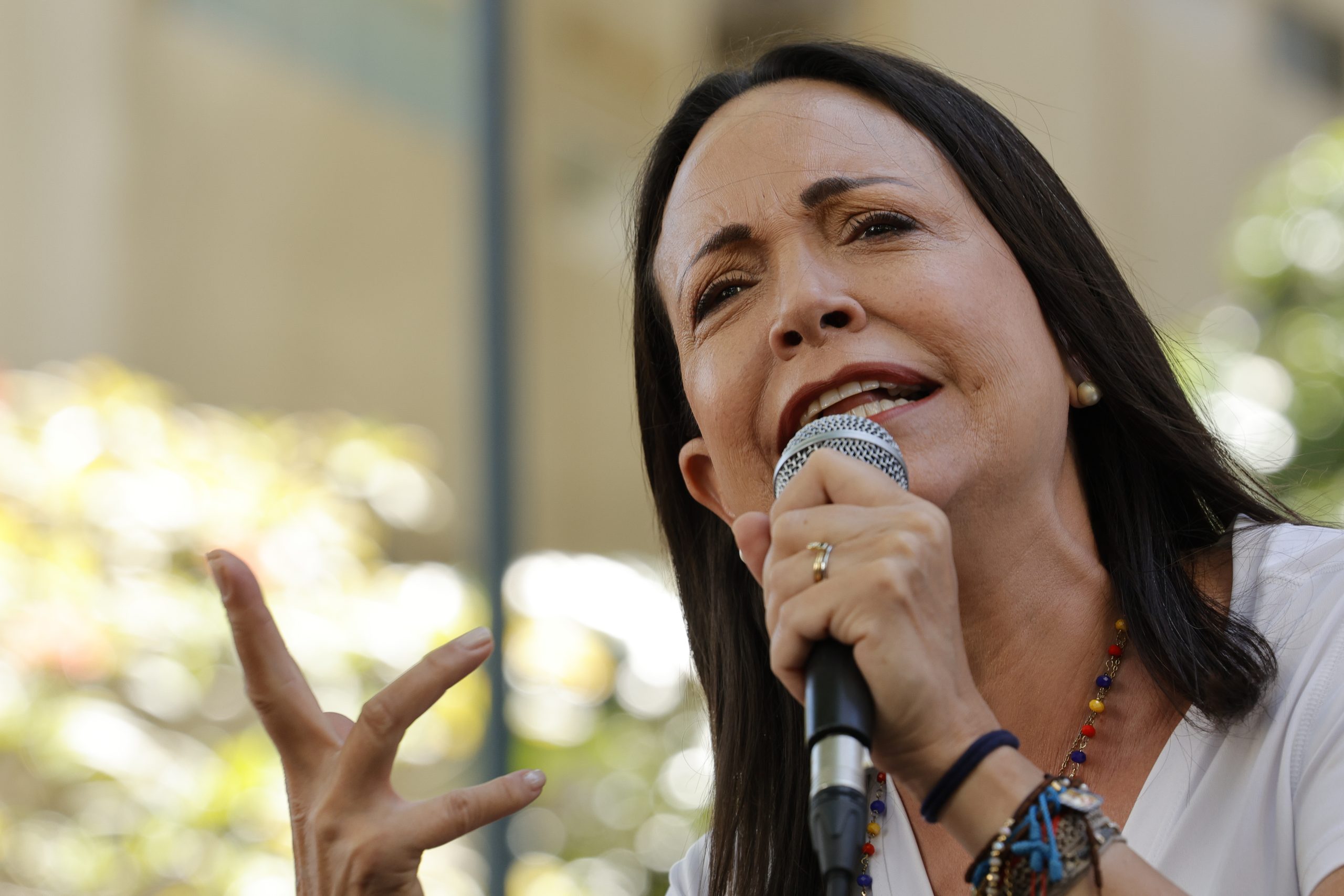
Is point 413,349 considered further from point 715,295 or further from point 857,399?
point 857,399

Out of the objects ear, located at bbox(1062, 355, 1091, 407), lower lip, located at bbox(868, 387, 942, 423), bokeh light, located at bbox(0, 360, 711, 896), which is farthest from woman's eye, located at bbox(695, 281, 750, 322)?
bokeh light, located at bbox(0, 360, 711, 896)

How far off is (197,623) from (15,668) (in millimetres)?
496

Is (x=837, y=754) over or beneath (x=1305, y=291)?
beneath

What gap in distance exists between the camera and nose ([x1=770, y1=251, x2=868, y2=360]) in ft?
5.07

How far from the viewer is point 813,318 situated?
5.07 feet

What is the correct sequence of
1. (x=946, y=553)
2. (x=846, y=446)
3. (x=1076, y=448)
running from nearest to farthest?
(x=946, y=553) < (x=846, y=446) < (x=1076, y=448)

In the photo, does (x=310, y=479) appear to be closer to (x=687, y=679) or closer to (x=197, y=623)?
(x=197, y=623)

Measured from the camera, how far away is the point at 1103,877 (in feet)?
3.80

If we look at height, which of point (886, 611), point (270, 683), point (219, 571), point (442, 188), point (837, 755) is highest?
point (442, 188)

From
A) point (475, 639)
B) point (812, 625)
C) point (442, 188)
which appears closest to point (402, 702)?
point (475, 639)

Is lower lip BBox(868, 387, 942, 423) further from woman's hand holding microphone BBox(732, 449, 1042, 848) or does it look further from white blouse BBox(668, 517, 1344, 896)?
white blouse BBox(668, 517, 1344, 896)

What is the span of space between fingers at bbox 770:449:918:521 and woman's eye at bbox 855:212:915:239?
0.49m

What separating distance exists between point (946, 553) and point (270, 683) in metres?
0.81

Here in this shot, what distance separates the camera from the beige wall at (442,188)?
4.45m
